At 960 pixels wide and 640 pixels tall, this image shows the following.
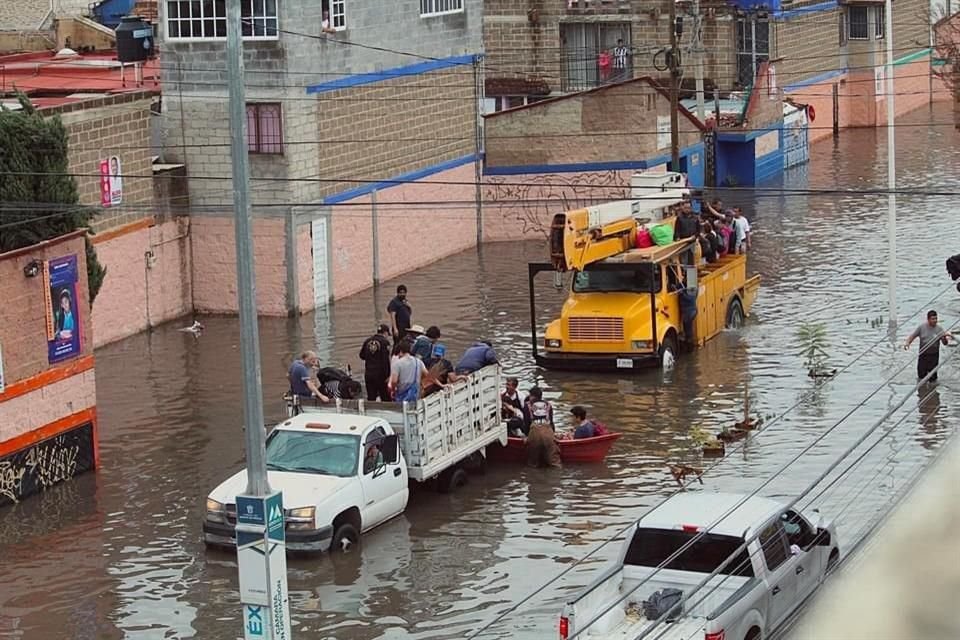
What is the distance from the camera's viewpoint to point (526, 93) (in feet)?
182

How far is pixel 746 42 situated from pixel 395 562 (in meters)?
41.2

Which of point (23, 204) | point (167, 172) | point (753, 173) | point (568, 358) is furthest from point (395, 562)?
point (753, 173)

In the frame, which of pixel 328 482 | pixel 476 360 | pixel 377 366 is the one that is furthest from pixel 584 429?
pixel 328 482

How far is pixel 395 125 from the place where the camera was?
121 feet

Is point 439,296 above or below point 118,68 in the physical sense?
below

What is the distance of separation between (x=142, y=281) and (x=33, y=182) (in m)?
9.83

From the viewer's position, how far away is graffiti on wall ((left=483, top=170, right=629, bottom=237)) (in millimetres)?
41281

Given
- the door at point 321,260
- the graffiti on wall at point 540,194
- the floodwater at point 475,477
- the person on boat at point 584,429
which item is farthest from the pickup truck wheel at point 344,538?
the graffiti on wall at point 540,194

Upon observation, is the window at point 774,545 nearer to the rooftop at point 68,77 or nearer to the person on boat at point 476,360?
the person on boat at point 476,360

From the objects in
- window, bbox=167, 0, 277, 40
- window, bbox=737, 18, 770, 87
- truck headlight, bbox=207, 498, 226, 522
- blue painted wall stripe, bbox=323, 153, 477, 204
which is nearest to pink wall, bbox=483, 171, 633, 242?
blue painted wall stripe, bbox=323, 153, 477, 204

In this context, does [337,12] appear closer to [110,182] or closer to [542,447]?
[110,182]

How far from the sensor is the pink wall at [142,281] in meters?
30.5

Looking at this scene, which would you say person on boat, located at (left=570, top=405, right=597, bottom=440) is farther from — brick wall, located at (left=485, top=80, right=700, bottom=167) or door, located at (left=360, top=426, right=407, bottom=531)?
brick wall, located at (left=485, top=80, right=700, bottom=167)

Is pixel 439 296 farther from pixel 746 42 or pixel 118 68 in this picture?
pixel 746 42
